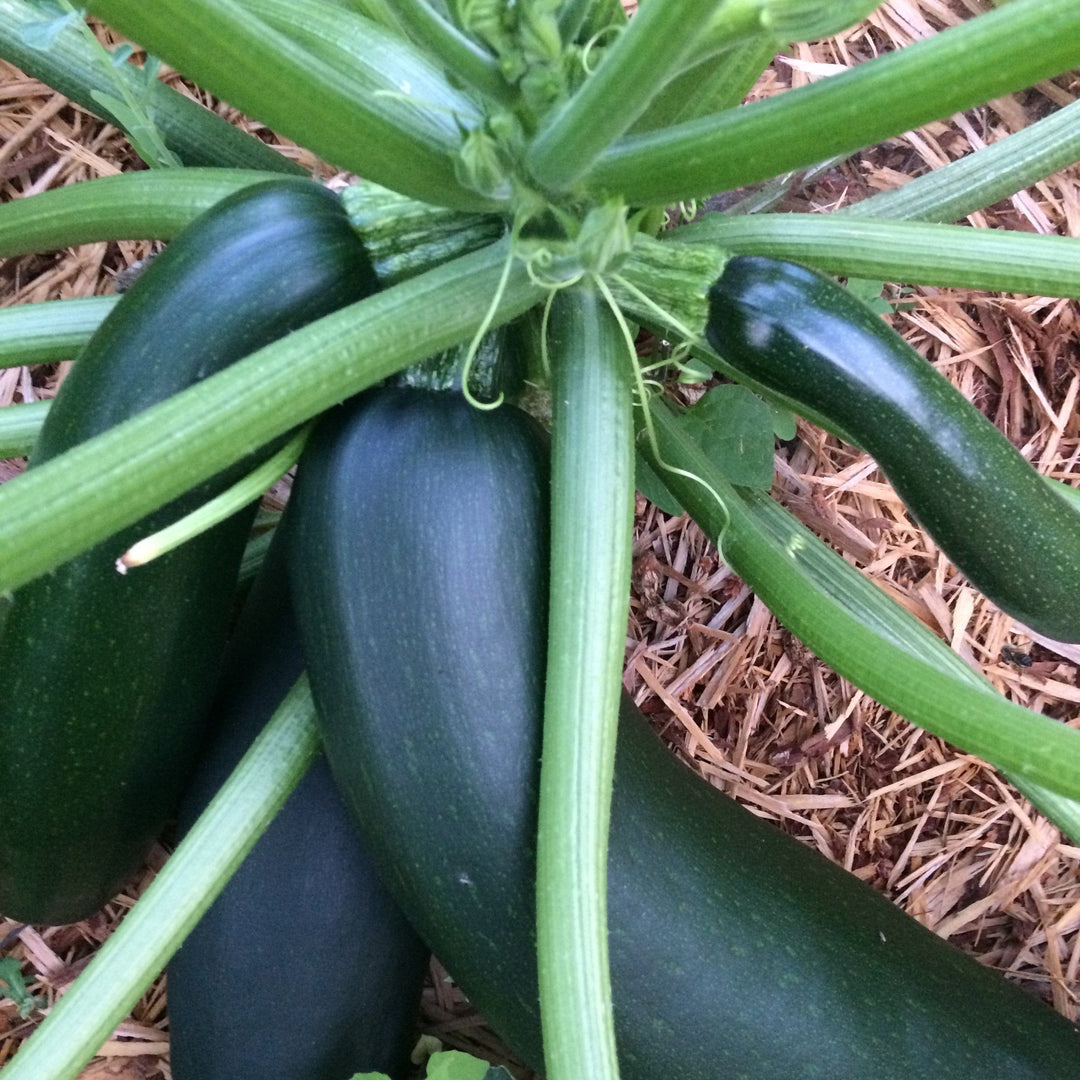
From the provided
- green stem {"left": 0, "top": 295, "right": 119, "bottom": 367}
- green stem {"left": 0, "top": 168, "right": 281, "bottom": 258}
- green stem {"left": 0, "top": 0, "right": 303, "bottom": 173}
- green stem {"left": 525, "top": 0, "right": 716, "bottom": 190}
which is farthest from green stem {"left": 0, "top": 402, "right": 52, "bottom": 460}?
green stem {"left": 525, "top": 0, "right": 716, "bottom": 190}

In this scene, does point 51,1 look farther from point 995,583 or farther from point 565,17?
point 995,583

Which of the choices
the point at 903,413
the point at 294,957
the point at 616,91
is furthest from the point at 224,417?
the point at 294,957

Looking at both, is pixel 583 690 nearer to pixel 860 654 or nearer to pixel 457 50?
pixel 860 654

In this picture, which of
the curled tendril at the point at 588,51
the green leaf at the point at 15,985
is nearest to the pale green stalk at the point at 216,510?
the curled tendril at the point at 588,51

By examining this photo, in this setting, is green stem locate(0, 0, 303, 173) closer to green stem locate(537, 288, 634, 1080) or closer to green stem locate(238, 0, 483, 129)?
green stem locate(238, 0, 483, 129)

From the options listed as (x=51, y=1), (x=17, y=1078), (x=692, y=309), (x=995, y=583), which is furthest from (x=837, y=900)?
(x=51, y=1)

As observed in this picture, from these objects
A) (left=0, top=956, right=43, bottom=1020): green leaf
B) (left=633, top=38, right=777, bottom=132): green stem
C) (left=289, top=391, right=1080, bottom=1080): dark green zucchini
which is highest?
(left=633, top=38, right=777, bottom=132): green stem
